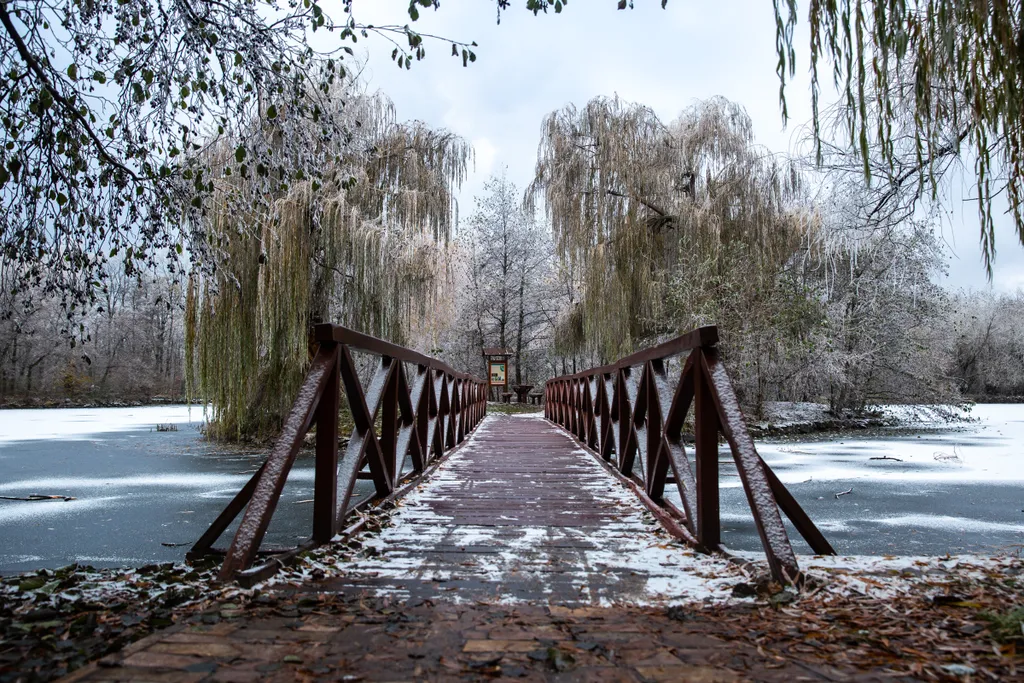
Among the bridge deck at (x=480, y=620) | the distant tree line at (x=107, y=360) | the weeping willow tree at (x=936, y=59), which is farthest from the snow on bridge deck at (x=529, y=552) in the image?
the distant tree line at (x=107, y=360)

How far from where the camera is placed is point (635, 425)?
164 inches

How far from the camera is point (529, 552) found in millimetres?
2510

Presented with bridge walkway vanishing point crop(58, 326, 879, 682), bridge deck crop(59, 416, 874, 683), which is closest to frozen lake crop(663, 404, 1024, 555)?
bridge walkway vanishing point crop(58, 326, 879, 682)

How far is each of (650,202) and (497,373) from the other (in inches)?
432

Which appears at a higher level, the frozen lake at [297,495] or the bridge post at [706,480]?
the bridge post at [706,480]

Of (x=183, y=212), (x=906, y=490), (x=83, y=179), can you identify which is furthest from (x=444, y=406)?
(x=906, y=490)

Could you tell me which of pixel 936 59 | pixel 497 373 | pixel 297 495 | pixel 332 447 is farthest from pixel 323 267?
pixel 497 373

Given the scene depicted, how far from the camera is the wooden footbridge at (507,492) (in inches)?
82.5

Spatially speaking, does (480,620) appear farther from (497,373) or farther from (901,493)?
(497,373)

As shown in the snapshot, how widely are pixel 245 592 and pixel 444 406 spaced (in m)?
4.19

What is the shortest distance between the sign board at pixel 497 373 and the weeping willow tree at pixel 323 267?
1116 centimetres

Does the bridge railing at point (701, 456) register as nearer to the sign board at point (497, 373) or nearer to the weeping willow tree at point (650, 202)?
the weeping willow tree at point (650, 202)

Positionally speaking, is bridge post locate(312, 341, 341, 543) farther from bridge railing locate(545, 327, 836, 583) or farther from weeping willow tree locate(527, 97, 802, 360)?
weeping willow tree locate(527, 97, 802, 360)

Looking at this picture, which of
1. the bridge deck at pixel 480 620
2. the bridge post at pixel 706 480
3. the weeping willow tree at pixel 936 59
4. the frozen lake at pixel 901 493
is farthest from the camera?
the frozen lake at pixel 901 493
